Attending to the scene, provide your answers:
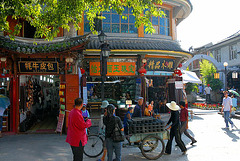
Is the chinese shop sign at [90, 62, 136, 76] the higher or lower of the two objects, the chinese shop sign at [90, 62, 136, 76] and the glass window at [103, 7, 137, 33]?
the lower

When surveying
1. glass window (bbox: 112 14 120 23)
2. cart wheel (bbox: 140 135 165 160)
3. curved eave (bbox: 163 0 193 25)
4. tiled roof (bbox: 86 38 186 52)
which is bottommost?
cart wheel (bbox: 140 135 165 160)

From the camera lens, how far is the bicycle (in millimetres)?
7277

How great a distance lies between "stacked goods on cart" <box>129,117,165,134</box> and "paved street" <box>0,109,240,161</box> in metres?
0.92

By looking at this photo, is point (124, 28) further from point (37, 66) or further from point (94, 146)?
point (94, 146)

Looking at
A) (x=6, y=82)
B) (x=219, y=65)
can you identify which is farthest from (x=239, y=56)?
(x=6, y=82)

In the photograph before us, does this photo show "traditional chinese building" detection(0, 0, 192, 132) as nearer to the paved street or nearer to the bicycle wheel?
the paved street

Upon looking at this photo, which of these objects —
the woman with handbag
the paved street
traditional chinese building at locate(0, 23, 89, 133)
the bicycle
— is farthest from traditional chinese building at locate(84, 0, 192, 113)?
the woman with handbag

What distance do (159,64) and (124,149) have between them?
793cm

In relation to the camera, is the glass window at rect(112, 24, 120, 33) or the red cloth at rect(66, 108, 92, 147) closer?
the red cloth at rect(66, 108, 92, 147)

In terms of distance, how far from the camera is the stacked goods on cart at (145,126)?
23.2 feet

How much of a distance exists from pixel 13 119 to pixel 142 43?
837 centimetres

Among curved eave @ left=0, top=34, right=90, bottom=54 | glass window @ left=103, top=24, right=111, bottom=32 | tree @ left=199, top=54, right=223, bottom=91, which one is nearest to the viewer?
curved eave @ left=0, top=34, right=90, bottom=54

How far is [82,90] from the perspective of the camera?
12109mm

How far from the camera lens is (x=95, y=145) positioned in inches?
291
